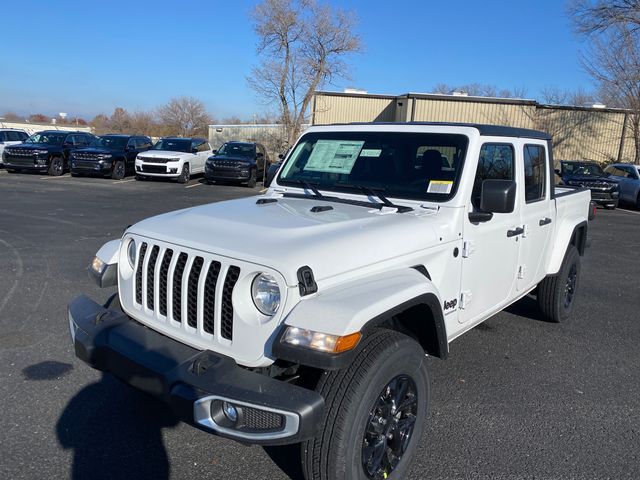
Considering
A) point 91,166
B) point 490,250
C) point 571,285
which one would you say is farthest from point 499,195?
point 91,166

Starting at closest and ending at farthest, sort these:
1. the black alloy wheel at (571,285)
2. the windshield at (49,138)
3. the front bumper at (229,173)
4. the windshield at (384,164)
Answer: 1. the windshield at (384,164)
2. the black alloy wheel at (571,285)
3. the front bumper at (229,173)
4. the windshield at (49,138)

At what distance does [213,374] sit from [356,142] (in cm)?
242

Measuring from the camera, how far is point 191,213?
10.8 feet

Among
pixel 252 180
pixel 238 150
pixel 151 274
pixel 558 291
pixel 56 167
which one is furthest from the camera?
pixel 56 167

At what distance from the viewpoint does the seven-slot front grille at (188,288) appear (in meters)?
2.54

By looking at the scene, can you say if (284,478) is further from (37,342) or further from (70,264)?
(70,264)

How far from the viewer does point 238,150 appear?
66.2 ft

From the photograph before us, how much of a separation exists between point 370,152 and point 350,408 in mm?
2224

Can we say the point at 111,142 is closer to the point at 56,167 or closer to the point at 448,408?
the point at 56,167

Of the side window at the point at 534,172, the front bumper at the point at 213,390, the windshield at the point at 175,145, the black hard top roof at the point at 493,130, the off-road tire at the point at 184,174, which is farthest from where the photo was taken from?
the windshield at the point at 175,145

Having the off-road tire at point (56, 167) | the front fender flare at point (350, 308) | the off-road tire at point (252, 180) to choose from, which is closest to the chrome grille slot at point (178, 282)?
the front fender flare at point (350, 308)

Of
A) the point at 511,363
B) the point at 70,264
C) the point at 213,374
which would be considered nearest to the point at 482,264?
the point at 511,363

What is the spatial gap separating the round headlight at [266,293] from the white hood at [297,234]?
8 cm

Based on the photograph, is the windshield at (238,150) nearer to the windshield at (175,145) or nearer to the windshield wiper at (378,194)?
the windshield at (175,145)
